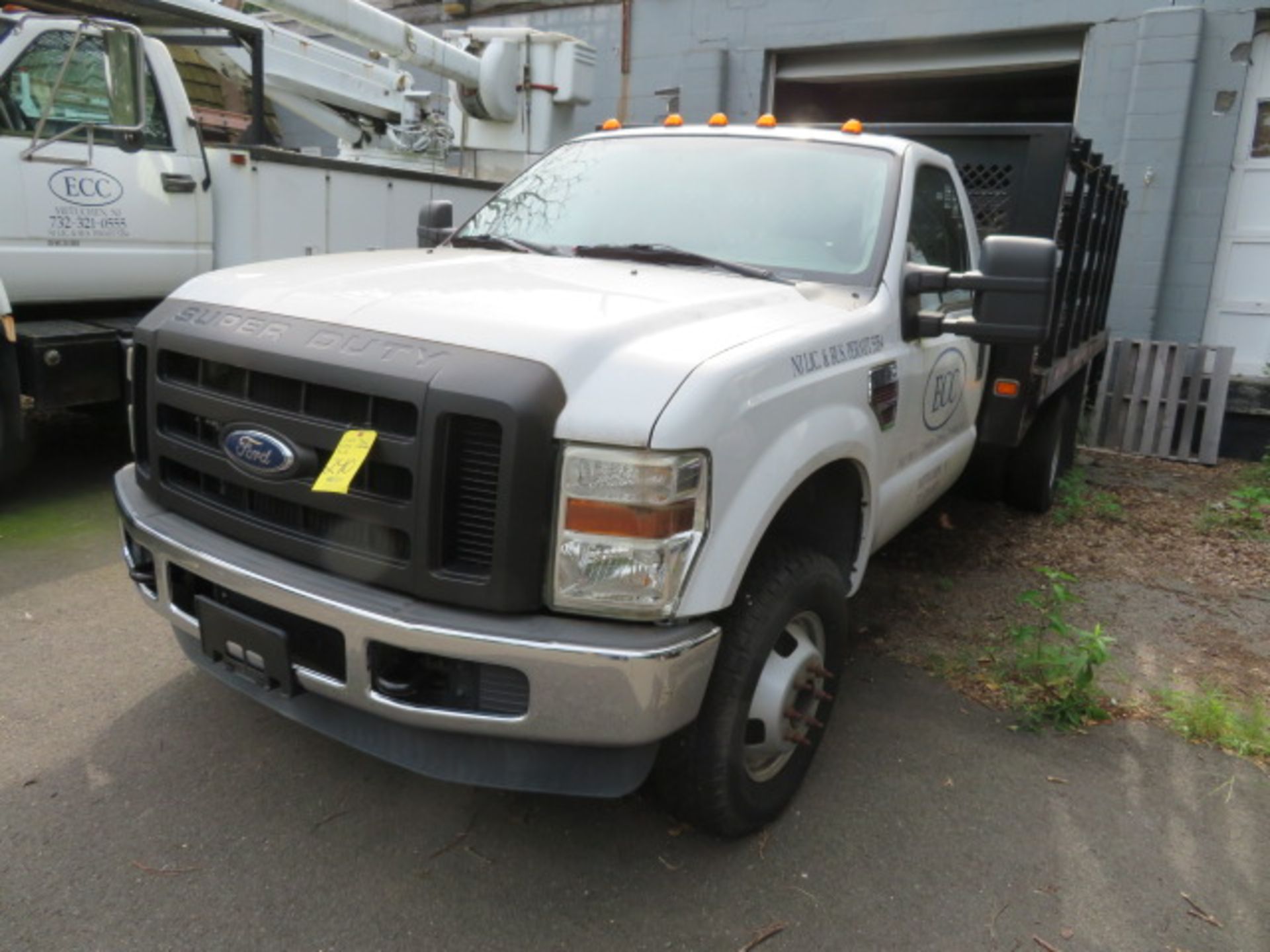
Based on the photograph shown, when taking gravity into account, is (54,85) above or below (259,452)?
above

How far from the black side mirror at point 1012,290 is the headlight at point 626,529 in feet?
4.26

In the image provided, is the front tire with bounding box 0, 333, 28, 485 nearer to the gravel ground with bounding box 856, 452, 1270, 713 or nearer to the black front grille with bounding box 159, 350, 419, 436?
the black front grille with bounding box 159, 350, 419, 436

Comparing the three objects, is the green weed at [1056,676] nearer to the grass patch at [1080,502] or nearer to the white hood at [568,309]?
the white hood at [568,309]

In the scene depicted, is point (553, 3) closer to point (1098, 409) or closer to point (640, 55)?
point (640, 55)

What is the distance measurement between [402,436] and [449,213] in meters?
2.28

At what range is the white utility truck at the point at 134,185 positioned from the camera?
507 cm

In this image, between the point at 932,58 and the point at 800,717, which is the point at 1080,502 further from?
the point at 932,58

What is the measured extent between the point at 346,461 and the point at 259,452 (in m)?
0.32

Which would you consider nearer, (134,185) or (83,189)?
(83,189)

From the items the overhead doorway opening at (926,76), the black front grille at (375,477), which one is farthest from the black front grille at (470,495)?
the overhead doorway opening at (926,76)

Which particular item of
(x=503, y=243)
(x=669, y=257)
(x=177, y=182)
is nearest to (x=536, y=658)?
(x=669, y=257)

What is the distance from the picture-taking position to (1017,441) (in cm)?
454

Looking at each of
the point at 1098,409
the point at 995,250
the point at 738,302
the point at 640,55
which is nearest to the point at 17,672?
the point at 738,302

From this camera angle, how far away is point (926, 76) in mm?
9938
